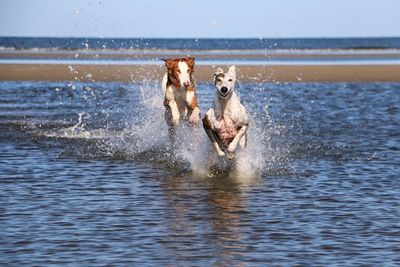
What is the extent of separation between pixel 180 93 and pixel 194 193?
3711 millimetres

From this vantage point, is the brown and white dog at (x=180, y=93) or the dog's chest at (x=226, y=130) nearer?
the dog's chest at (x=226, y=130)

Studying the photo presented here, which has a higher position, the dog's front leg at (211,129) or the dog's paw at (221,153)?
the dog's front leg at (211,129)

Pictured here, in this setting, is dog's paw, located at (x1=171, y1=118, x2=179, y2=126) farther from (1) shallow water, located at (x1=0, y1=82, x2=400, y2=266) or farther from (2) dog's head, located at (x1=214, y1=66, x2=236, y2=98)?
(2) dog's head, located at (x1=214, y1=66, x2=236, y2=98)

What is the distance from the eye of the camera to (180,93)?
635 inches

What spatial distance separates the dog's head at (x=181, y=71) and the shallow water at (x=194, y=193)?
0.84 m

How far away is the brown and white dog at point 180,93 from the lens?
52.0ft

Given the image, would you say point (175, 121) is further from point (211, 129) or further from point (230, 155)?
point (230, 155)

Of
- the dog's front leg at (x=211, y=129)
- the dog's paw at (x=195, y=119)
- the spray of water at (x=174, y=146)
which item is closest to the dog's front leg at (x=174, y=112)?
the spray of water at (x=174, y=146)

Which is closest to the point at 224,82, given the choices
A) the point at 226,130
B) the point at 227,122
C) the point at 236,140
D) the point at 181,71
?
the point at 227,122

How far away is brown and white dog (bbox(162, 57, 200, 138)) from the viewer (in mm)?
15852

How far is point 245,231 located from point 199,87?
914 inches

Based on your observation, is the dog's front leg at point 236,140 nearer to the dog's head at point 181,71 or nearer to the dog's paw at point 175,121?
the dog's head at point 181,71

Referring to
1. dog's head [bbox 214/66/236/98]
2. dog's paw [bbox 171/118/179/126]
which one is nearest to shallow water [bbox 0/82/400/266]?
dog's paw [bbox 171/118/179/126]

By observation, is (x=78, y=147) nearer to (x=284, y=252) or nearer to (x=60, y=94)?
(x=284, y=252)
